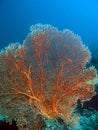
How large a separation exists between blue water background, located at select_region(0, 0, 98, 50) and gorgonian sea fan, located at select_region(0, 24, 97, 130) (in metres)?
80.0

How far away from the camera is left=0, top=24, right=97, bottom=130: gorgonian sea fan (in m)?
5.30

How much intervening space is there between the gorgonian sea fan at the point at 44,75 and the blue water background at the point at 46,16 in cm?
8002

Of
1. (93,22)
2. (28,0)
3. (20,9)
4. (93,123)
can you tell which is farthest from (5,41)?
(93,123)

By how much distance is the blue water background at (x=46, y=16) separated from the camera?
96.3 m

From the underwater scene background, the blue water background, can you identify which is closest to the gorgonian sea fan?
the underwater scene background

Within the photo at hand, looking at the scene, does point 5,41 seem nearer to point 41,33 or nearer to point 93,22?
point 93,22

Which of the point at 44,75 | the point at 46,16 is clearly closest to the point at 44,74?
the point at 44,75

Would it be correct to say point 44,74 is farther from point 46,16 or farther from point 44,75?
point 46,16

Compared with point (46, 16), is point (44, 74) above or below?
below

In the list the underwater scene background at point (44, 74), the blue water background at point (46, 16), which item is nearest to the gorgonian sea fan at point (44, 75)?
the underwater scene background at point (44, 74)

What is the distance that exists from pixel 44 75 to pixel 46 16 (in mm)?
120184

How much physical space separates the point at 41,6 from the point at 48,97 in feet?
389

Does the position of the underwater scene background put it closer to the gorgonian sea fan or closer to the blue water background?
the gorgonian sea fan

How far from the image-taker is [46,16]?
12212cm
